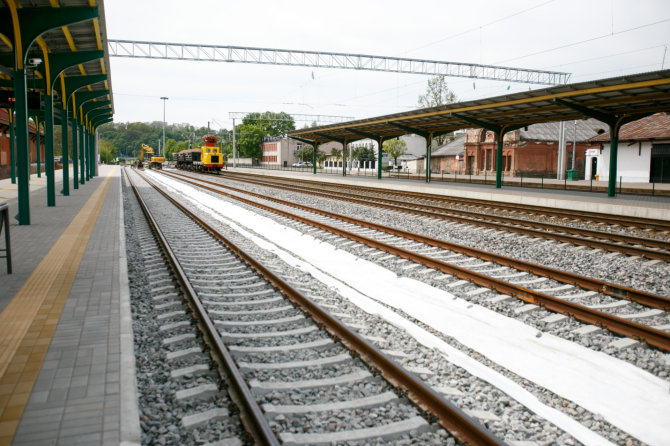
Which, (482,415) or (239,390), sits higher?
(239,390)

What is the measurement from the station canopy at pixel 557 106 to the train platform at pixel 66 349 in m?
16.0

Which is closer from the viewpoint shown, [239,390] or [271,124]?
[239,390]

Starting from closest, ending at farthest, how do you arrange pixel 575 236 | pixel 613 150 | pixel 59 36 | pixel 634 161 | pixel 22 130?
1. pixel 575 236
2. pixel 22 130
3. pixel 59 36
4. pixel 613 150
5. pixel 634 161

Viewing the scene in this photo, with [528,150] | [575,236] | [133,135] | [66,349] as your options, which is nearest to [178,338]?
[66,349]

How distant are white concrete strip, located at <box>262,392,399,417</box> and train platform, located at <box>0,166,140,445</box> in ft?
3.30

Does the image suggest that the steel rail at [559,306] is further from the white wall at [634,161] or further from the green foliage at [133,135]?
the green foliage at [133,135]

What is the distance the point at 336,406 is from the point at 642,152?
126 feet

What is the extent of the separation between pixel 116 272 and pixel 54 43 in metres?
13.2

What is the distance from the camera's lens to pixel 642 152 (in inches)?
1398

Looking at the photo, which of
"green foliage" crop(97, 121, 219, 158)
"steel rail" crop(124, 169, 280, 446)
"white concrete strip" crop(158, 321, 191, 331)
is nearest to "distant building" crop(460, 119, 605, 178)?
"white concrete strip" crop(158, 321, 191, 331)

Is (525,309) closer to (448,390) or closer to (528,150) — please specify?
(448,390)

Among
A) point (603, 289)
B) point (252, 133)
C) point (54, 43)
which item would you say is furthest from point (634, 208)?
point (252, 133)

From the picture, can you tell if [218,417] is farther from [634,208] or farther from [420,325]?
[634,208]

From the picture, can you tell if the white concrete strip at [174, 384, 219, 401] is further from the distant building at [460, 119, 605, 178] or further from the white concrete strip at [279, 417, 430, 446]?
the distant building at [460, 119, 605, 178]
